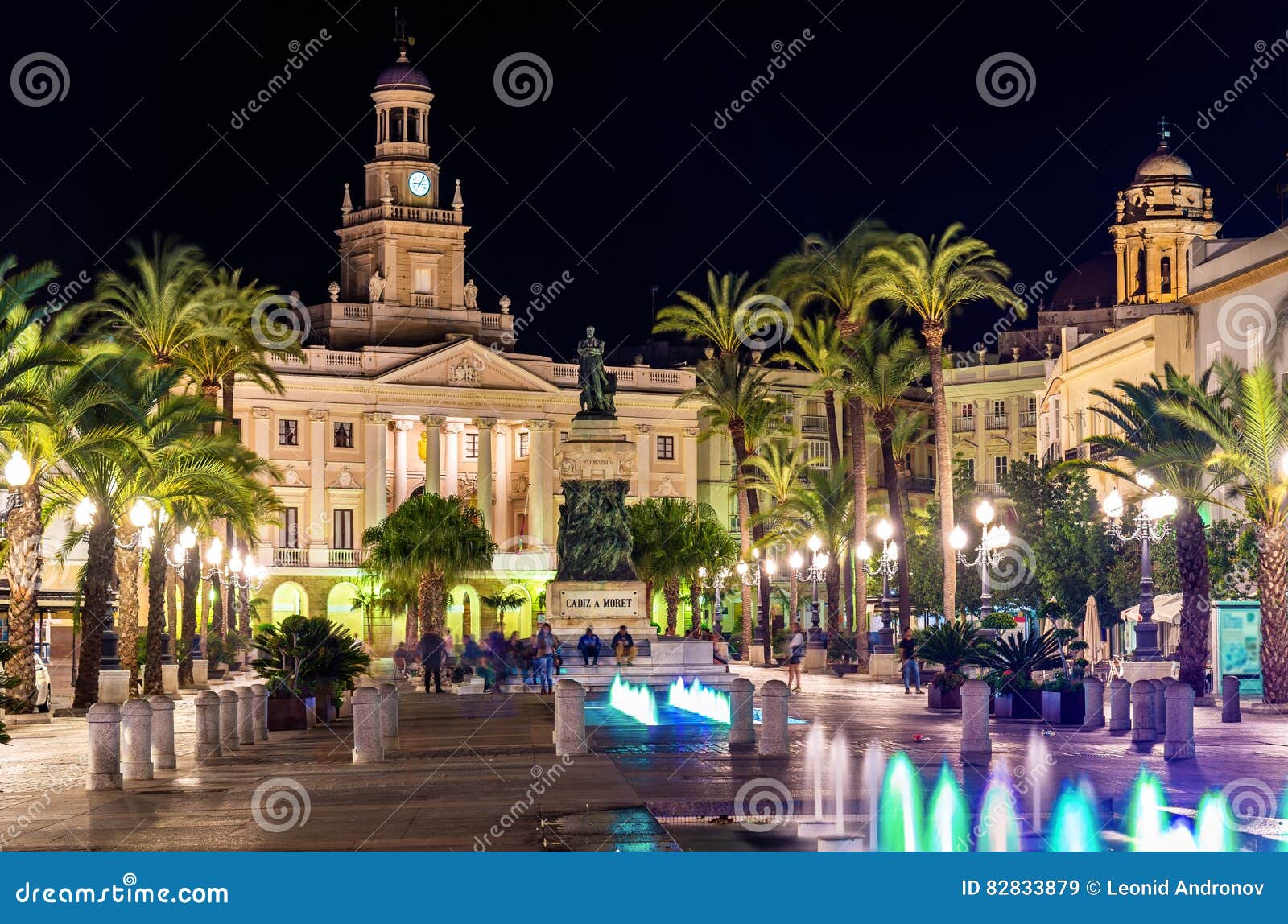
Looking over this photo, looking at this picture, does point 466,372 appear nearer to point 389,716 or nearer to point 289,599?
point 289,599

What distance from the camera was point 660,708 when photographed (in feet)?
128

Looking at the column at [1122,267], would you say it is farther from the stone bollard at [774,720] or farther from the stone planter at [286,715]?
the stone bollard at [774,720]

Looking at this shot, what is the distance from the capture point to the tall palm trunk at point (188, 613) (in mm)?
54969

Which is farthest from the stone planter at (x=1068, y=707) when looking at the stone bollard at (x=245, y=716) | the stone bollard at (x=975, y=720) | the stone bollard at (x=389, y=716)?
the stone bollard at (x=245, y=716)

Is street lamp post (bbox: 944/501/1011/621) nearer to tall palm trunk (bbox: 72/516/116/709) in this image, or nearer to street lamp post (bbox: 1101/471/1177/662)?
street lamp post (bbox: 1101/471/1177/662)

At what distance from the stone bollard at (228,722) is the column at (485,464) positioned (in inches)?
3049

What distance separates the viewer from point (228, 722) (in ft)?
94.8

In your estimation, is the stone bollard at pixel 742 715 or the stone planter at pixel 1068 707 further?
the stone planter at pixel 1068 707

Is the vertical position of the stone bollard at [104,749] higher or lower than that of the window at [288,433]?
lower

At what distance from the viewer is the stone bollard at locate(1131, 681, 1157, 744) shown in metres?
27.6

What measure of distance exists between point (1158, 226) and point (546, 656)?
243 feet

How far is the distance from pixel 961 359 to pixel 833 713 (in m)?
99.6

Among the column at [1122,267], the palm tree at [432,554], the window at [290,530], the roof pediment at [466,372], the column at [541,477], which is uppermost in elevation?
the column at [1122,267]

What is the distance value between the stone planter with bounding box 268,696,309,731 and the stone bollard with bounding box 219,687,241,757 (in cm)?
405
